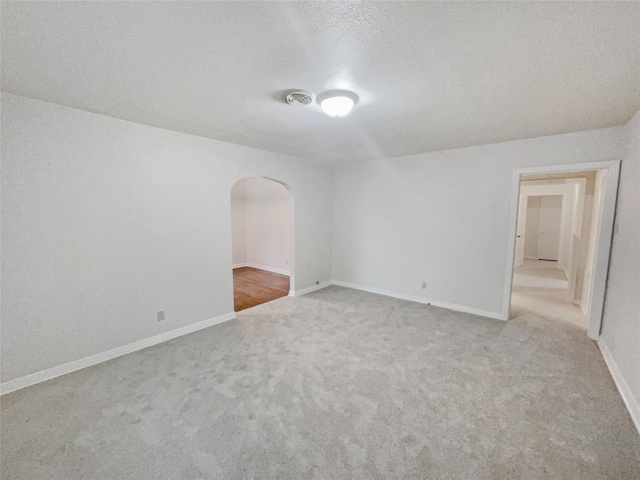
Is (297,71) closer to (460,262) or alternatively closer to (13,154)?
(13,154)

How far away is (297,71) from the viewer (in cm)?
176

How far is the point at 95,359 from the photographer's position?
2.63 metres

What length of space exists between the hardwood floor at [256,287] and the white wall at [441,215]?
4.41 feet

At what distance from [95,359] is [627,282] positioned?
16.3ft

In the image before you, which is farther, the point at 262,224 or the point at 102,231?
the point at 262,224

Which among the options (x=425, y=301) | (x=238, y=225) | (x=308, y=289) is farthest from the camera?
(x=238, y=225)

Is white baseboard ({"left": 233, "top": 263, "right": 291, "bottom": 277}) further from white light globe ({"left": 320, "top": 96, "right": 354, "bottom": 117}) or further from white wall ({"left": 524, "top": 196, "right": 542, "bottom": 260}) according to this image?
white wall ({"left": 524, "top": 196, "right": 542, "bottom": 260})

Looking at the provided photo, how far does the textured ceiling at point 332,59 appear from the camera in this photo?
4.11ft

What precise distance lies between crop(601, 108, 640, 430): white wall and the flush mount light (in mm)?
2586

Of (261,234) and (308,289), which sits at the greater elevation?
(261,234)

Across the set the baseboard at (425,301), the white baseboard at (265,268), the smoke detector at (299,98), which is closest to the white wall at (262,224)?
the white baseboard at (265,268)

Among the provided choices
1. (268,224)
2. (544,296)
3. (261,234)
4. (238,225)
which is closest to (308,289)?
(268,224)

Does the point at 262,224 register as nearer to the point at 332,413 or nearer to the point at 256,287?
the point at 256,287

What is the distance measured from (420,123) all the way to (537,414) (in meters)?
2.66
